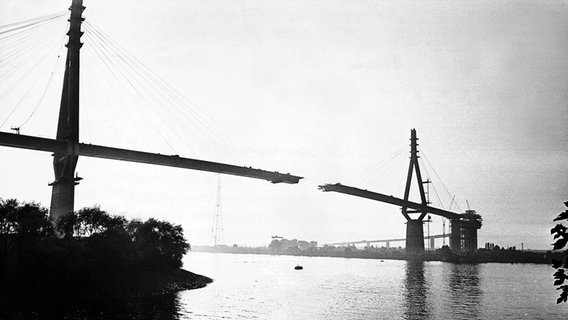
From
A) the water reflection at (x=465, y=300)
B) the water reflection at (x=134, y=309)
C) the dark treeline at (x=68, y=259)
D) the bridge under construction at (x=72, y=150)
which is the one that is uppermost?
the bridge under construction at (x=72, y=150)

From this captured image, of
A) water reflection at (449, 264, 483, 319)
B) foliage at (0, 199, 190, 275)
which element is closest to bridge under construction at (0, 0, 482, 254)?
Answer: foliage at (0, 199, 190, 275)

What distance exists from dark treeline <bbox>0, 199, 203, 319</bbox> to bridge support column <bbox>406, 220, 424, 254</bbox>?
10154 cm

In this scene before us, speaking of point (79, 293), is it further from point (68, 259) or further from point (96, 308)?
point (96, 308)

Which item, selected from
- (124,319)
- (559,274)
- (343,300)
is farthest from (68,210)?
(559,274)

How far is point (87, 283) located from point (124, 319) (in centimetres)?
1326

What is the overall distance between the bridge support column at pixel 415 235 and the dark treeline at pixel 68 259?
10154 centimetres

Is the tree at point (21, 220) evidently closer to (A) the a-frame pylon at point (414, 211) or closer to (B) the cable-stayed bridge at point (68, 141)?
(B) the cable-stayed bridge at point (68, 141)

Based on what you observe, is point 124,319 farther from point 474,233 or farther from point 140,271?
point 474,233

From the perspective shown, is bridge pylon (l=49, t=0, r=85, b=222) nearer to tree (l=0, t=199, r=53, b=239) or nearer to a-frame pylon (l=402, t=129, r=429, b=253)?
tree (l=0, t=199, r=53, b=239)

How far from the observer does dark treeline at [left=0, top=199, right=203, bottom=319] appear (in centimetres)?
3997

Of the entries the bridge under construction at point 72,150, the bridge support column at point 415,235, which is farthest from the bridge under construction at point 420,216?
the bridge under construction at point 72,150

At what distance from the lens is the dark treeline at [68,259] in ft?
131

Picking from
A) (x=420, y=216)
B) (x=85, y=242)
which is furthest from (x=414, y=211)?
(x=85, y=242)

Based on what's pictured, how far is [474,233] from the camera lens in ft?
611
